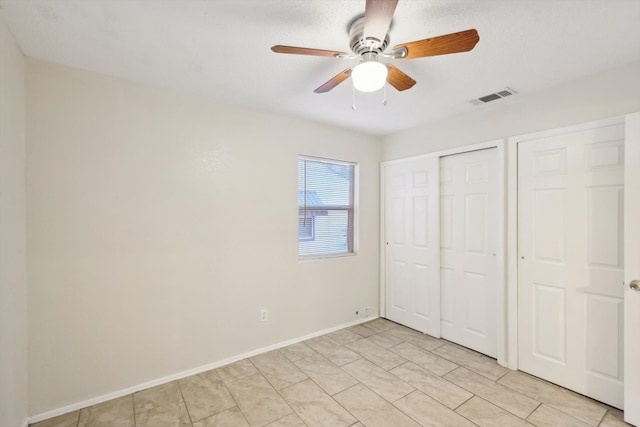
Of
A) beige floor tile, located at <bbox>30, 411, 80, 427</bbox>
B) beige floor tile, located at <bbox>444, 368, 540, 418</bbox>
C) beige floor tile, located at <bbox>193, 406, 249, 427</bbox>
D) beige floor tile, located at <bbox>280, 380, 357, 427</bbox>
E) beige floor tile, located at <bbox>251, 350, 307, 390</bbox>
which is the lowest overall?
beige floor tile, located at <bbox>30, 411, 80, 427</bbox>

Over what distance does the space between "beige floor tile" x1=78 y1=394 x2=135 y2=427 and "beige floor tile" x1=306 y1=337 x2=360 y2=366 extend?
160cm

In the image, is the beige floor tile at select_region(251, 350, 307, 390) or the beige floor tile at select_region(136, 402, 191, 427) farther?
the beige floor tile at select_region(251, 350, 307, 390)

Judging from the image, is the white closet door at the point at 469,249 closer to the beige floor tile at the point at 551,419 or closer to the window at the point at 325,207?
the beige floor tile at the point at 551,419

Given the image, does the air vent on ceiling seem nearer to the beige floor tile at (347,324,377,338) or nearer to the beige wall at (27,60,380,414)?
the beige wall at (27,60,380,414)

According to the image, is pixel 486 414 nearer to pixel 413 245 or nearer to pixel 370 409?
pixel 370 409

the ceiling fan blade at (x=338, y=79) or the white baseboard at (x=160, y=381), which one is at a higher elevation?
the ceiling fan blade at (x=338, y=79)

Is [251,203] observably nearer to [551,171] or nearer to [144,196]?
[144,196]

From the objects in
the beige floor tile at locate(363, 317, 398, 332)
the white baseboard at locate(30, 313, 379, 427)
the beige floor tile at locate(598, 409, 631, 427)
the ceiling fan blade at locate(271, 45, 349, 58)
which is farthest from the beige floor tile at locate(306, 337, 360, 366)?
the ceiling fan blade at locate(271, 45, 349, 58)

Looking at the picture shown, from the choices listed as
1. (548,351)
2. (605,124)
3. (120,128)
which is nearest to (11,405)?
(120,128)

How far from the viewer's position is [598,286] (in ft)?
7.07

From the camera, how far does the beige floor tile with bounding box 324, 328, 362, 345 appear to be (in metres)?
3.17

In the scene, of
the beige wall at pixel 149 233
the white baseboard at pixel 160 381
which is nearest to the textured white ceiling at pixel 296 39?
the beige wall at pixel 149 233

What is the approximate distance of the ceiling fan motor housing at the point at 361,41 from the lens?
1.47 metres

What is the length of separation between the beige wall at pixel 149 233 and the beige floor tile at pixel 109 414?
0.10 meters
